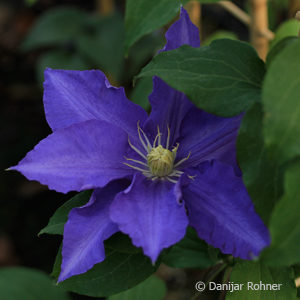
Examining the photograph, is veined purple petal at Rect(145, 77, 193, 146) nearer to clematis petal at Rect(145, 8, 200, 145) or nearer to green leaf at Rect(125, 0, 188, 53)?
clematis petal at Rect(145, 8, 200, 145)

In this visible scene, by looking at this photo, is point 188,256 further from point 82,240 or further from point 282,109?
point 282,109

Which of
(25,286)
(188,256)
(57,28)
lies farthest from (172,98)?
(57,28)

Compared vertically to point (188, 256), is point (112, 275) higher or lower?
higher

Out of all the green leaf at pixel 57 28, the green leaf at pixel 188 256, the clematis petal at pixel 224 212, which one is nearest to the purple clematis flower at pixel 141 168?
the clematis petal at pixel 224 212

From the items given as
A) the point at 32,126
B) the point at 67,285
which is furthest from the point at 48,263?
the point at 67,285

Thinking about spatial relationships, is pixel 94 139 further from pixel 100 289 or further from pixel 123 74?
pixel 123 74

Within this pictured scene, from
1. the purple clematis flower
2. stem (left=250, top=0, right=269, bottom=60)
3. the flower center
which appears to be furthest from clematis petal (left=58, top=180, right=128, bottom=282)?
stem (left=250, top=0, right=269, bottom=60)
